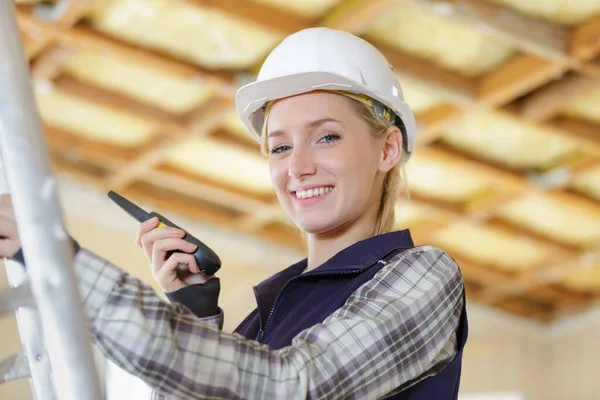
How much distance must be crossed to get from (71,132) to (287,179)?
531 centimetres

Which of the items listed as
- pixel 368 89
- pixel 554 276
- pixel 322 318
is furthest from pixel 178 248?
pixel 554 276

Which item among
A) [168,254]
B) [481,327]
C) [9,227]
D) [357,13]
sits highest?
[357,13]

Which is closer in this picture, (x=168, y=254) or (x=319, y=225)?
(x=168, y=254)

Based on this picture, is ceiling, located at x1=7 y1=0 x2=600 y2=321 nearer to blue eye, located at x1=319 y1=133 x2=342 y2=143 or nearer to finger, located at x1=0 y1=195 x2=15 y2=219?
blue eye, located at x1=319 y1=133 x2=342 y2=143

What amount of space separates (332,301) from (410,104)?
4264 millimetres

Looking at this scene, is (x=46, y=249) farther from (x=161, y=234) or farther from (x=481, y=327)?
(x=481, y=327)

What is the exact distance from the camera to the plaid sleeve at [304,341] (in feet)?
3.21

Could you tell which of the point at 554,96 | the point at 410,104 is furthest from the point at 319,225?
the point at 410,104

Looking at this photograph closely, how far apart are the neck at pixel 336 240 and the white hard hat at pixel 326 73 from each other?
0.84ft

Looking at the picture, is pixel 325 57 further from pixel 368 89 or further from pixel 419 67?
pixel 419 67

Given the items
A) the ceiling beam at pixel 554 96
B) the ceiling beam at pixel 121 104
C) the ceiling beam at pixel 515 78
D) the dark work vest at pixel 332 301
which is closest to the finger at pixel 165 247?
the dark work vest at pixel 332 301

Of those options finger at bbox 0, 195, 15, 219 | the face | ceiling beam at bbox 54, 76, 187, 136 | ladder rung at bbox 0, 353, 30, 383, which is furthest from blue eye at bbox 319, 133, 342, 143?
ceiling beam at bbox 54, 76, 187, 136

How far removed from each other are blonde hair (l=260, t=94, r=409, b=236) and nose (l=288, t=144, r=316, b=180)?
0.15 m

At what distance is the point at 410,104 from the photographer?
18.3ft
